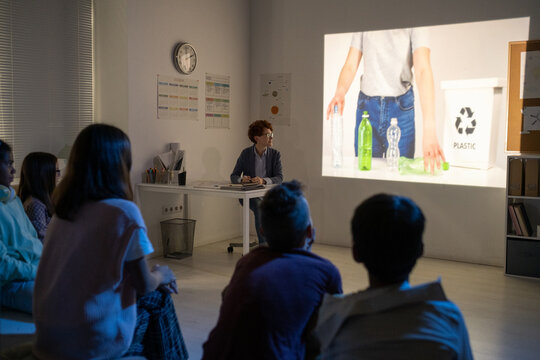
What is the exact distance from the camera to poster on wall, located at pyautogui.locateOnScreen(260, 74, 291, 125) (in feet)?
19.4

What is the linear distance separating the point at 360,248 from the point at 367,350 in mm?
227

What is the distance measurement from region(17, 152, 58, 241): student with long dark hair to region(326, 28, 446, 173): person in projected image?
350 centimetres

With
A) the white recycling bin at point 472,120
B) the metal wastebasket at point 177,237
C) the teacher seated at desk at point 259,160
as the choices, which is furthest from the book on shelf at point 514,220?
the metal wastebasket at point 177,237

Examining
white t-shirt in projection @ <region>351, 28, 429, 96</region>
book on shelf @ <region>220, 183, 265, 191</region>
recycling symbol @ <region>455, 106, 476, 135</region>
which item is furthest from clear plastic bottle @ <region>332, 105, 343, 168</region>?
book on shelf @ <region>220, 183, 265, 191</region>

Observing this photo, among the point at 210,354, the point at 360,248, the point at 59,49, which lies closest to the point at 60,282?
the point at 210,354

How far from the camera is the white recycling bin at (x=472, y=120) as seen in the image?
189 inches

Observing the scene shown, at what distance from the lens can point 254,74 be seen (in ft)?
20.3

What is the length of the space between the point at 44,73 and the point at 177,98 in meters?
1.25

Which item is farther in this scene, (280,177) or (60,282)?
(280,177)

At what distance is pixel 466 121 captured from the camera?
16.3ft

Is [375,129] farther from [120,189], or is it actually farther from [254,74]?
[120,189]

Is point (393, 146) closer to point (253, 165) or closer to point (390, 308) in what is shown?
point (253, 165)

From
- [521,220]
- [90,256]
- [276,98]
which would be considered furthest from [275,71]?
[90,256]

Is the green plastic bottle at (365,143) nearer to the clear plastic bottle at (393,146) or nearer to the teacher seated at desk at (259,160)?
the clear plastic bottle at (393,146)
